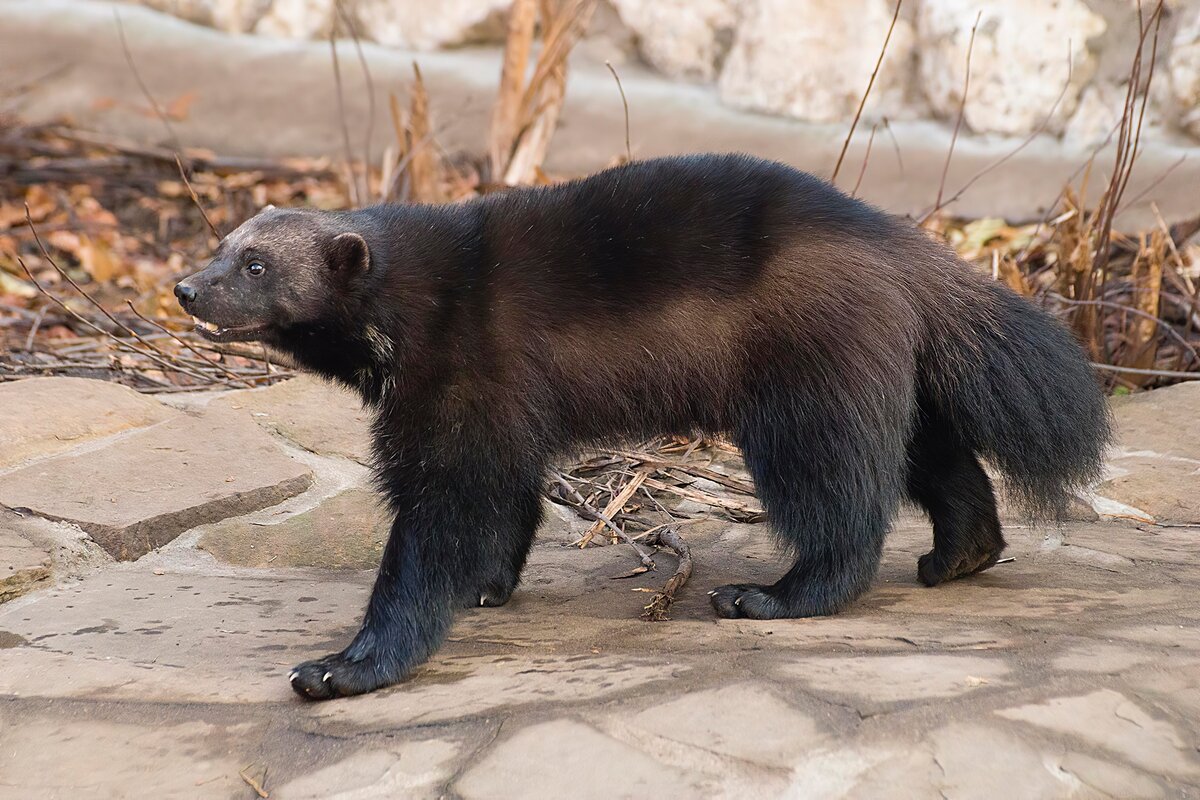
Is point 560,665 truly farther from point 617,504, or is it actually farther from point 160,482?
point 160,482

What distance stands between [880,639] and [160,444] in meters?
2.35

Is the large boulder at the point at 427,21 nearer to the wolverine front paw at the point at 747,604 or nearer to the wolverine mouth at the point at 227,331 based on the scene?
the wolverine mouth at the point at 227,331

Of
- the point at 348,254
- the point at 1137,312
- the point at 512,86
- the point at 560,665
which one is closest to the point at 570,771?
the point at 560,665

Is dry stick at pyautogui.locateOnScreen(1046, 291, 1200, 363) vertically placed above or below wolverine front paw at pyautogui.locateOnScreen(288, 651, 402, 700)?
above

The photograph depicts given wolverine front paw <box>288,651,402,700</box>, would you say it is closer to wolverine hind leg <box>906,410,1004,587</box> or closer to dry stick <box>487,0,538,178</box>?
wolverine hind leg <box>906,410,1004,587</box>

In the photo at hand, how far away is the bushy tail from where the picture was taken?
120 inches

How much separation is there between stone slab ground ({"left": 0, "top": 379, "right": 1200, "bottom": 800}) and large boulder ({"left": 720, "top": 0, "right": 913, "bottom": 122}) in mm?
4078

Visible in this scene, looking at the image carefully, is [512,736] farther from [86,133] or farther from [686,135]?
[86,133]

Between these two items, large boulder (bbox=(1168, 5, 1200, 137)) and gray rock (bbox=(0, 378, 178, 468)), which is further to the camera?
large boulder (bbox=(1168, 5, 1200, 137))

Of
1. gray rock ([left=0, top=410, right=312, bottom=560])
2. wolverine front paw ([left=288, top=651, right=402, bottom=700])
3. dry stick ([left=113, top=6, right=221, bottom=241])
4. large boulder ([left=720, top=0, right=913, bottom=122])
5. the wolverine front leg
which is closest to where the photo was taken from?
wolverine front paw ([left=288, top=651, right=402, bottom=700])

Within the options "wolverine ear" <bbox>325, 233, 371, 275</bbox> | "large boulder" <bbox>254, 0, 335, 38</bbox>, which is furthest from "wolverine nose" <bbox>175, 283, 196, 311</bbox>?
"large boulder" <bbox>254, 0, 335, 38</bbox>

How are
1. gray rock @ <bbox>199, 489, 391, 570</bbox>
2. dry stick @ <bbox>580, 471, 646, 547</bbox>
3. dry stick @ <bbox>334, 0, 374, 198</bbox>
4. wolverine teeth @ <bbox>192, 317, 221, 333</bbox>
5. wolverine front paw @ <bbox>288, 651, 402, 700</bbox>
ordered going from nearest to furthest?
1. wolverine front paw @ <bbox>288, 651, 402, 700</bbox>
2. wolverine teeth @ <bbox>192, 317, 221, 333</bbox>
3. gray rock @ <bbox>199, 489, 391, 570</bbox>
4. dry stick @ <bbox>580, 471, 646, 547</bbox>
5. dry stick @ <bbox>334, 0, 374, 198</bbox>

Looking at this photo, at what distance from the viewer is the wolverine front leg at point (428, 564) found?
104 inches

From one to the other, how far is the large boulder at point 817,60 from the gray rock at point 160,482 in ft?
15.2
